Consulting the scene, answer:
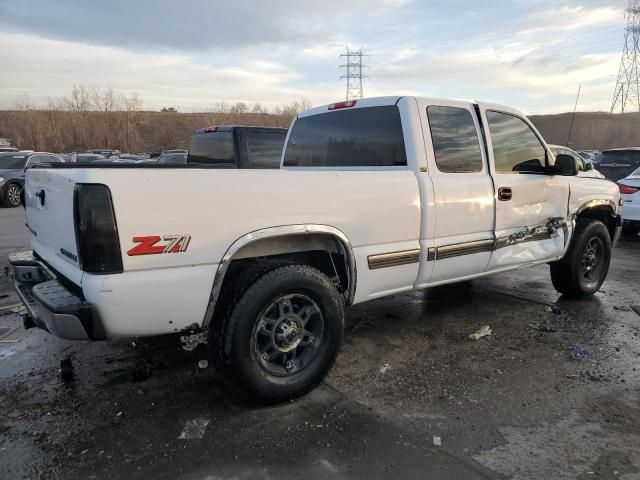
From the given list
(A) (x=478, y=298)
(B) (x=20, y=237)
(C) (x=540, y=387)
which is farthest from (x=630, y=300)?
(B) (x=20, y=237)

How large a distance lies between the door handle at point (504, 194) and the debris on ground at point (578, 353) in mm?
1344

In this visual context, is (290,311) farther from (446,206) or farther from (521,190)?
(521,190)

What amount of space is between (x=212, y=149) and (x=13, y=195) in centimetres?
1127

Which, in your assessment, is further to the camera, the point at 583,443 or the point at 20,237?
the point at 20,237

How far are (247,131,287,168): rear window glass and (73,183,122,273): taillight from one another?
4.33 meters

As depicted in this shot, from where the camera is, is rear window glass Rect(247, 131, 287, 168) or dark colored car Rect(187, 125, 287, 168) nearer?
dark colored car Rect(187, 125, 287, 168)

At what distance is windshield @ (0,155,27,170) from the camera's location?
622 inches

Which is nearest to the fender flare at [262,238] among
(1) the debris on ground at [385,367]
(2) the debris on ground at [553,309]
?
(1) the debris on ground at [385,367]

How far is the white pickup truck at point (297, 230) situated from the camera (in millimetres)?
2523

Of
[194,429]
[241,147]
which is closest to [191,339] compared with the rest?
[194,429]

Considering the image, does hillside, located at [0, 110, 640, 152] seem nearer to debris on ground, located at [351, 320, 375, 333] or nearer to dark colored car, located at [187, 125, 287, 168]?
dark colored car, located at [187, 125, 287, 168]

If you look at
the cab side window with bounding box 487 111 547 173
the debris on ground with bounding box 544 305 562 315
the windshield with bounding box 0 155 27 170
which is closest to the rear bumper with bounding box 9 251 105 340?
the cab side window with bounding box 487 111 547 173

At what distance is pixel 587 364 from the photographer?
377 cm

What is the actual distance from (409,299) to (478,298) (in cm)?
79
